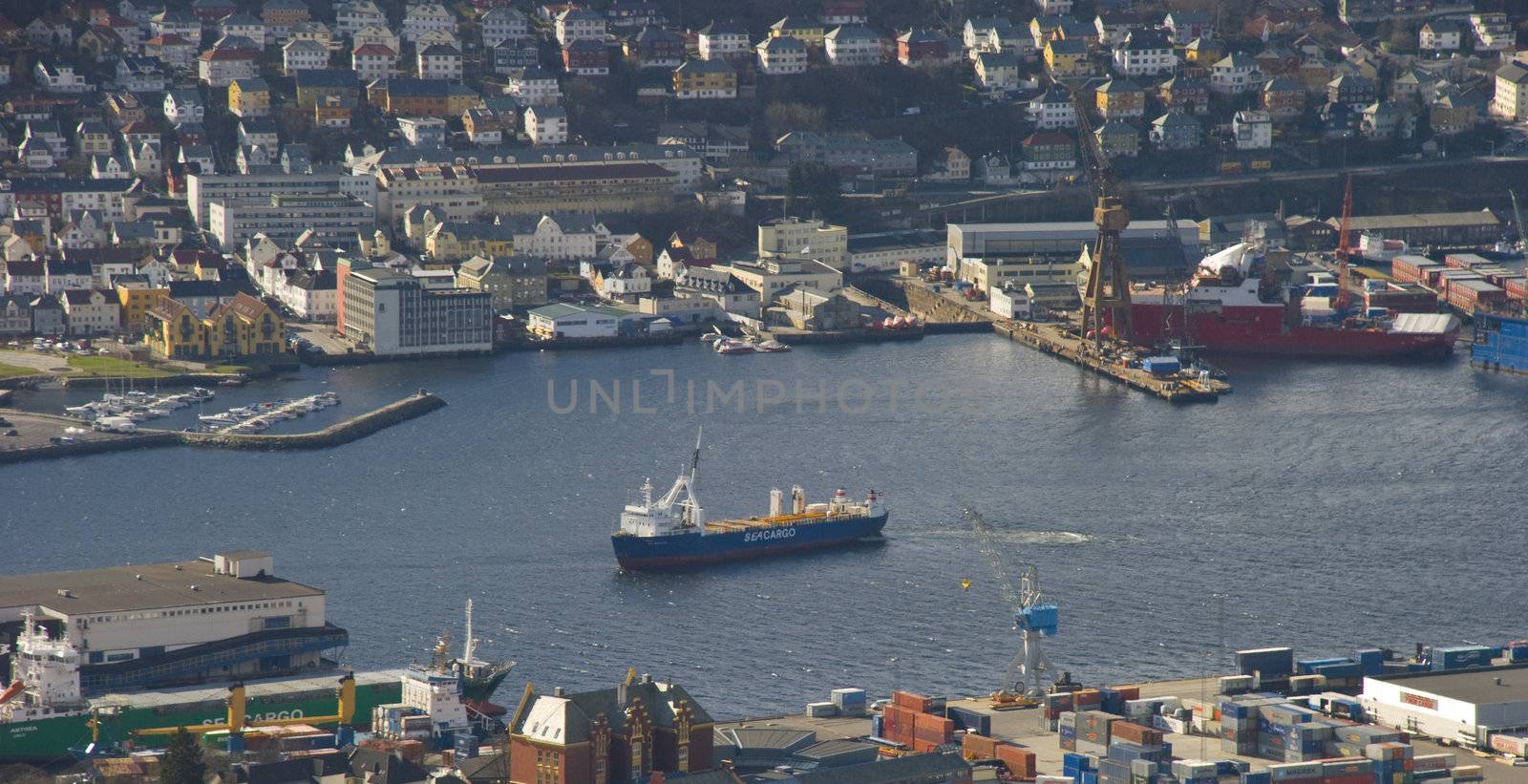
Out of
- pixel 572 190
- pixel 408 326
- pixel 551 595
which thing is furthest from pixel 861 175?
pixel 551 595

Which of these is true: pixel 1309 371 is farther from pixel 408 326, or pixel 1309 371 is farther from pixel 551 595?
pixel 551 595

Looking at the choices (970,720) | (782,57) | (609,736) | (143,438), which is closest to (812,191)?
(782,57)

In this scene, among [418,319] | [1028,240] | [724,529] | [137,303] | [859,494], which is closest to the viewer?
[724,529]

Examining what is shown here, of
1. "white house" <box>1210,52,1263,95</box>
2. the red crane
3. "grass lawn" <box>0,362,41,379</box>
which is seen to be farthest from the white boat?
"white house" <box>1210,52,1263,95</box>

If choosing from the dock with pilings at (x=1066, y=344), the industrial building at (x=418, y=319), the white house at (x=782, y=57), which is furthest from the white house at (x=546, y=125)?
the industrial building at (x=418, y=319)

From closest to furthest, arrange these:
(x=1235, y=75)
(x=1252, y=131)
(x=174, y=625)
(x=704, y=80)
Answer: (x=174, y=625) → (x=1252, y=131) → (x=704, y=80) → (x=1235, y=75)

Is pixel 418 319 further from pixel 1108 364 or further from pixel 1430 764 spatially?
pixel 1430 764

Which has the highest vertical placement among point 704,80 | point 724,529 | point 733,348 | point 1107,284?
point 704,80

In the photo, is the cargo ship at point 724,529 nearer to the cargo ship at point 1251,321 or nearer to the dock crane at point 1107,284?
the dock crane at point 1107,284
